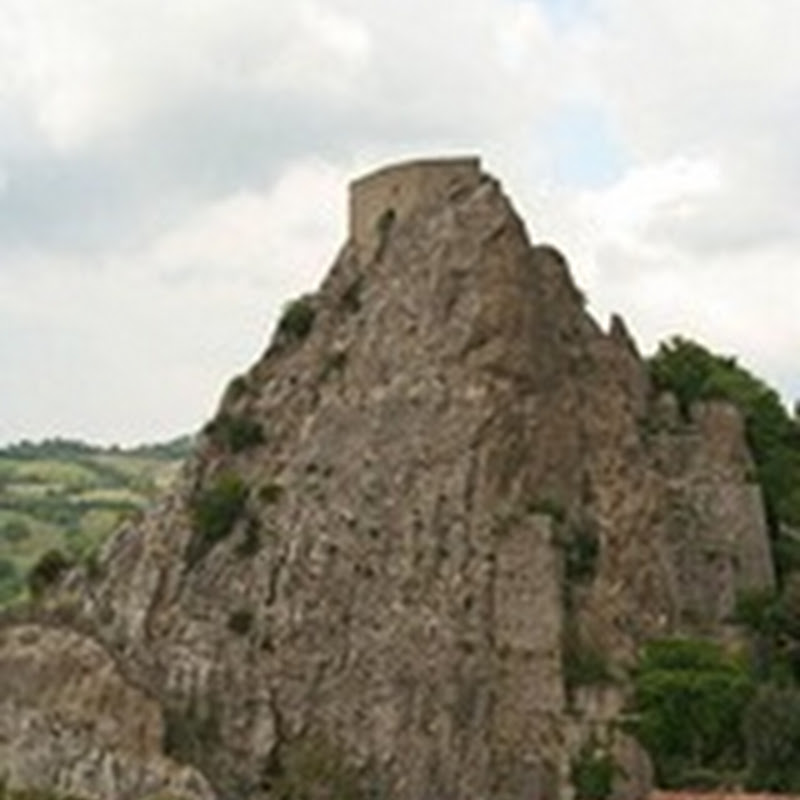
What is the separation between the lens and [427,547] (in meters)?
86.0

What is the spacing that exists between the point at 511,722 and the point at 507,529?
7.84 metres

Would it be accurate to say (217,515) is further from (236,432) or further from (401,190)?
(401,190)

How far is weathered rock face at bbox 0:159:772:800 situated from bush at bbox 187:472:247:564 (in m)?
0.13

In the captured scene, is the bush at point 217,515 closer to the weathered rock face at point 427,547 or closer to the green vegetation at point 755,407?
the weathered rock face at point 427,547

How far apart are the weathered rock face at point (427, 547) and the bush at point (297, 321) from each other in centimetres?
147

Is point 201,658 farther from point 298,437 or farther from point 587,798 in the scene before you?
point 587,798

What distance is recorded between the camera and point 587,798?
77750 millimetres

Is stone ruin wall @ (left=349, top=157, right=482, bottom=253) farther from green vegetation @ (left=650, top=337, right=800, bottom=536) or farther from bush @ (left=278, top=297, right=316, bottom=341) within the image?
green vegetation @ (left=650, top=337, right=800, bottom=536)

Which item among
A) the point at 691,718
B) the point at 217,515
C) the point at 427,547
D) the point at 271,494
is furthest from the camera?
the point at 217,515

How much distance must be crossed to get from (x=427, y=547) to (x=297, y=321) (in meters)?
17.8

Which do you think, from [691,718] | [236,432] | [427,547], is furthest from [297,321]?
[691,718]

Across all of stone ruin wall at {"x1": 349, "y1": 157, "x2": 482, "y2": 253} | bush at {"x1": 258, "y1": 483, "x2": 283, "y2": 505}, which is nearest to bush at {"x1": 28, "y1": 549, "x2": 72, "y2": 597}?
bush at {"x1": 258, "y1": 483, "x2": 283, "y2": 505}

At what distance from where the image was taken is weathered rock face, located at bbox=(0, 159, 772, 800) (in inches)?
3253

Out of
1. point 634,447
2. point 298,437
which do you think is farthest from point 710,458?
point 298,437
